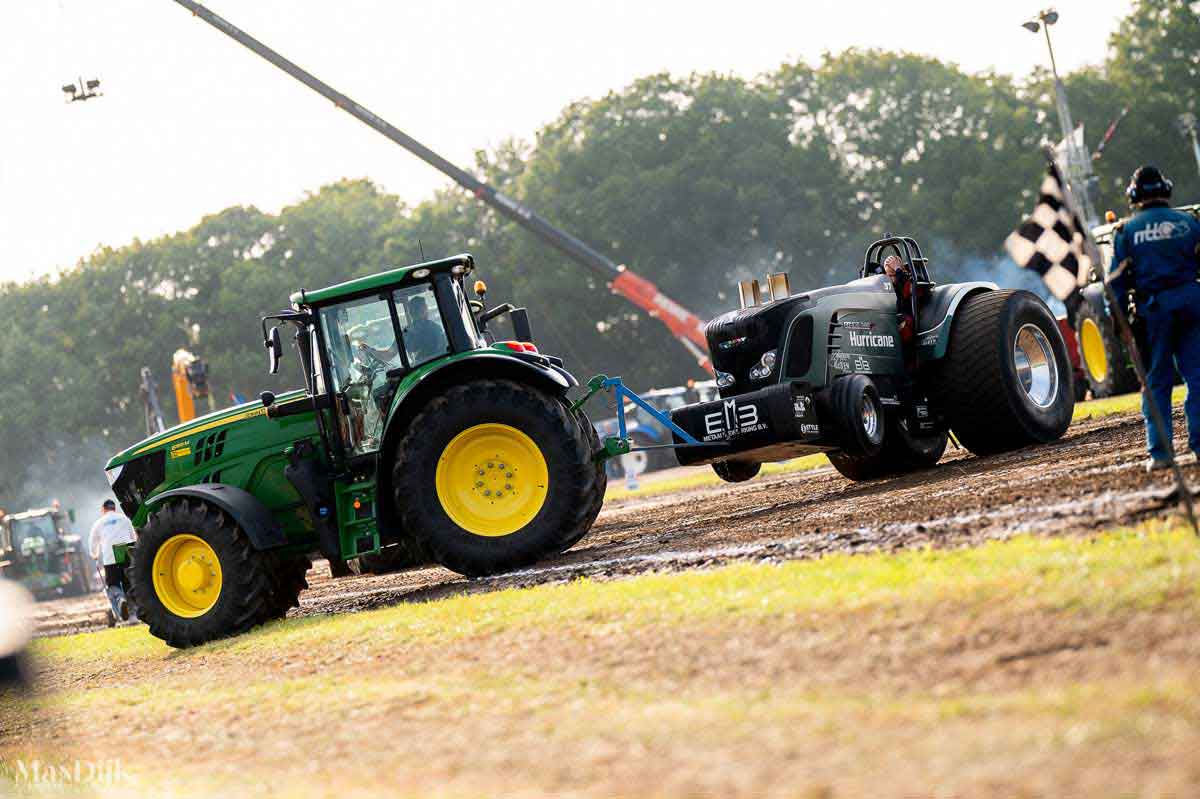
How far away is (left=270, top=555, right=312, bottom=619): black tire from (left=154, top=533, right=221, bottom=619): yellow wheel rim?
64 centimetres

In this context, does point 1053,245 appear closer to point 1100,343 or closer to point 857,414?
point 857,414

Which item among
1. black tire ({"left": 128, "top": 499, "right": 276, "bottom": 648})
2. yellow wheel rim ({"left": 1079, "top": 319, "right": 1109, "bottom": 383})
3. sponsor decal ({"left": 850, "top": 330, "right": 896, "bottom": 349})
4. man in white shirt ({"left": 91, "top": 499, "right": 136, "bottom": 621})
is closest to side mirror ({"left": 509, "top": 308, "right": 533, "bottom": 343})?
sponsor decal ({"left": 850, "top": 330, "right": 896, "bottom": 349})

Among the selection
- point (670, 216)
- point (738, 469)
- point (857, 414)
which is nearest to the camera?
point (857, 414)

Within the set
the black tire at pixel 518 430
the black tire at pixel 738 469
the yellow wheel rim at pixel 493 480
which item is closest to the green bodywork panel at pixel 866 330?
the black tire at pixel 738 469

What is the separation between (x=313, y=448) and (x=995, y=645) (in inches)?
333

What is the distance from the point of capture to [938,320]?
14641 millimetres

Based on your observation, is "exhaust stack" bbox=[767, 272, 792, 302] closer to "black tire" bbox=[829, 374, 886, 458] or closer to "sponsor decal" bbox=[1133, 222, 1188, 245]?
"black tire" bbox=[829, 374, 886, 458]

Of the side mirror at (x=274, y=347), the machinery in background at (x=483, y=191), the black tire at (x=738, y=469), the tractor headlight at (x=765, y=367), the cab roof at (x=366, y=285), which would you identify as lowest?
the black tire at (x=738, y=469)

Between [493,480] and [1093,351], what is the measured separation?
13.3 m

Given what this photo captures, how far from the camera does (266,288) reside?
233 feet

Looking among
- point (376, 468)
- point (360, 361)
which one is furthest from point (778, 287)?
point (376, 468)

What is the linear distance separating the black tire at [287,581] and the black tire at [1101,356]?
515 inches

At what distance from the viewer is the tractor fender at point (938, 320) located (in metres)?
14.5

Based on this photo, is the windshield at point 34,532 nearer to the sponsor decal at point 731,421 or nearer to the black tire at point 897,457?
the black tire at point 897,457
